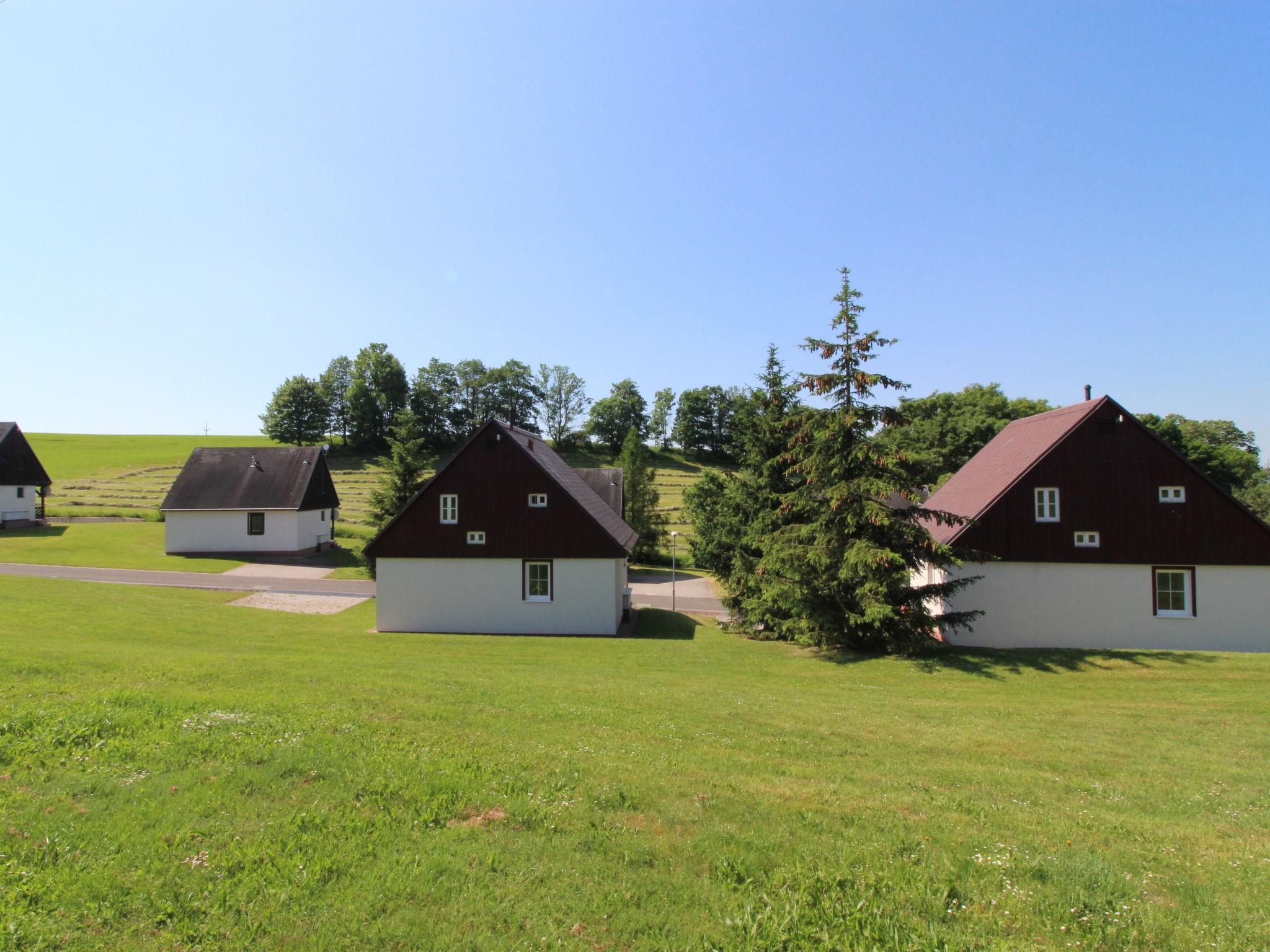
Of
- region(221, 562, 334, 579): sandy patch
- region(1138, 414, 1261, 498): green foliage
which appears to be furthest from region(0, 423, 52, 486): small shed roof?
region(1138, 414, 1261, 498): green foliage

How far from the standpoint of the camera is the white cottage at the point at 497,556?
78.3ft

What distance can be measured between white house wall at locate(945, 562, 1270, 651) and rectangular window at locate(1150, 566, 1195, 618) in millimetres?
141

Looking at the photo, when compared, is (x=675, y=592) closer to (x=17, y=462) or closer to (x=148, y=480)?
(x=17, y=462)

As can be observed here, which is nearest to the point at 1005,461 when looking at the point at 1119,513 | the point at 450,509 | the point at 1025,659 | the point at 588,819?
the point at 1119,513

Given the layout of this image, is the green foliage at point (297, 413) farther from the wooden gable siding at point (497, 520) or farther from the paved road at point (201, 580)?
the wooden gable siding at point (497, 520)

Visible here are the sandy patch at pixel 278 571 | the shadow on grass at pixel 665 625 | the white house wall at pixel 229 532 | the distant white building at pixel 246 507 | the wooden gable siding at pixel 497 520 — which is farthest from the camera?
the distant white building at pixel 246 507

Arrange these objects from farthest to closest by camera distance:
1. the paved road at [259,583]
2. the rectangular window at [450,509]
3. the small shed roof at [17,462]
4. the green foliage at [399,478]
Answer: the small shed roof at [17,462] → the green foliage at [399,478] → the paved road at [259,583] → the rectangular window at [450,509]

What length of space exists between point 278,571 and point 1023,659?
A: 35.7 meters

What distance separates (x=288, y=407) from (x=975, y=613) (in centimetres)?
8213

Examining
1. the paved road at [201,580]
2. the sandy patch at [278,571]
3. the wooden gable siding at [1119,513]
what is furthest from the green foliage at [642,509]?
the wooden gable siding at [1119,513]

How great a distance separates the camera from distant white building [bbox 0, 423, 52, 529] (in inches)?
1780

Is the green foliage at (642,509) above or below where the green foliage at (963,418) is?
below

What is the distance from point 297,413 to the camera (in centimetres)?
8125

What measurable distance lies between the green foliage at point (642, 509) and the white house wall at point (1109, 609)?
2658 cm
